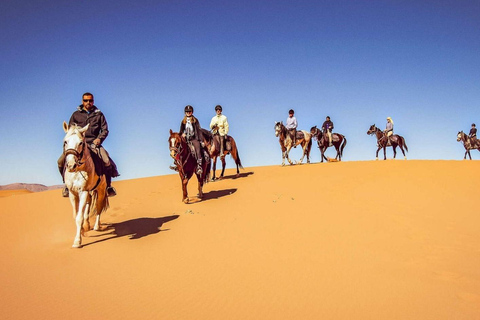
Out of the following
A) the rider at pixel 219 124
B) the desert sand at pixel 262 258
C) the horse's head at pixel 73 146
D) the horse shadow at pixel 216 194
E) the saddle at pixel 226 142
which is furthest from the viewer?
the saddle at pixel 226 142

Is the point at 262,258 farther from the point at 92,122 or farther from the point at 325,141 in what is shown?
the point at 325,141

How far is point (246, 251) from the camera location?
6160 millimetres

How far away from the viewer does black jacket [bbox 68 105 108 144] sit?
7.65 metres

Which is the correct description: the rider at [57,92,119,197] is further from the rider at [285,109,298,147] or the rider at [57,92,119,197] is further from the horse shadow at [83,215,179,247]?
the rider at [285,109,298,147]

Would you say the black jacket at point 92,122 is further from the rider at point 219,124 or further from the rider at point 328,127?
the rider at point 328,127

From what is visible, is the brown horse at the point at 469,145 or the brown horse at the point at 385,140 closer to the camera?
Answer: the brown horse at the point at 385,140

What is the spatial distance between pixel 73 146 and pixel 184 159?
15.3 ft

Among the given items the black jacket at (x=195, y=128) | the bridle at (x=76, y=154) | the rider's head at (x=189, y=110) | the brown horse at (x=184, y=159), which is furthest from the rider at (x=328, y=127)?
the bridle at (x=76, y=154)

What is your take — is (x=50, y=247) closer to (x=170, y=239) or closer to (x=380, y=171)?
(x=170, y=239)

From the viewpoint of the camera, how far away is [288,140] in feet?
64.7

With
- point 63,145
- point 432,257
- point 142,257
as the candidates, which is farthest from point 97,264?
point 432,257

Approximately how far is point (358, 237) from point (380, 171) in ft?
27.8

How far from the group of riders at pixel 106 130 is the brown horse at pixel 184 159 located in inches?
9.1

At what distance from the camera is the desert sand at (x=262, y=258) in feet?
13.3
